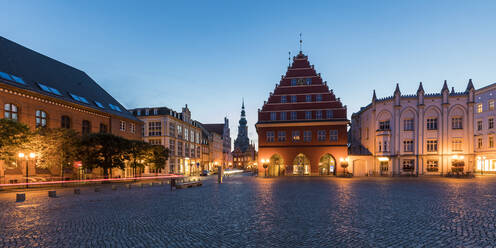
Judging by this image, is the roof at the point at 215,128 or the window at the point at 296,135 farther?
the roof at the point at 215,128

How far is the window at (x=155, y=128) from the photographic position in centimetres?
Answer: 5841

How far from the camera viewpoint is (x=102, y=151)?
30312 millimetres

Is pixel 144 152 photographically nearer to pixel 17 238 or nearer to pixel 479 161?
pixel 17 238

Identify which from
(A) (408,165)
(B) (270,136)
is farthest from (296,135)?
(A) (408,165)

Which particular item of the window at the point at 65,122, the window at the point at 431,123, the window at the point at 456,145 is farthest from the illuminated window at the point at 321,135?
the window at the point at 65,122

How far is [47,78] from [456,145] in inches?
2376

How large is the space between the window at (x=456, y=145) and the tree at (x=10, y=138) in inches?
2222

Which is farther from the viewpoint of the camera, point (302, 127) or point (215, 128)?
point (215, 128)

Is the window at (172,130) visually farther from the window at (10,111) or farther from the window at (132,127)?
the window at (10,111)

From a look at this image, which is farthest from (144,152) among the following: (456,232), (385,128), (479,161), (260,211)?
(479,161)

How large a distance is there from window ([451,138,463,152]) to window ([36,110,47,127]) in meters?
57.9

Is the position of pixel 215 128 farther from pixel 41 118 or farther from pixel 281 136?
pixel 41 118

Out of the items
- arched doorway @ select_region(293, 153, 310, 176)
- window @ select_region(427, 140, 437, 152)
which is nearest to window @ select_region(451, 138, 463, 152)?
window @ select_region(427, 140, 437, 152)

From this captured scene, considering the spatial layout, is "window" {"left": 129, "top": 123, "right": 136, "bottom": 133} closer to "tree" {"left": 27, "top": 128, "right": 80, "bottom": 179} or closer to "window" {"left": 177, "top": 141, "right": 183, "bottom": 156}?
"window" {"left": 177, "top": 141, "right": 183, "bottom": 156}
